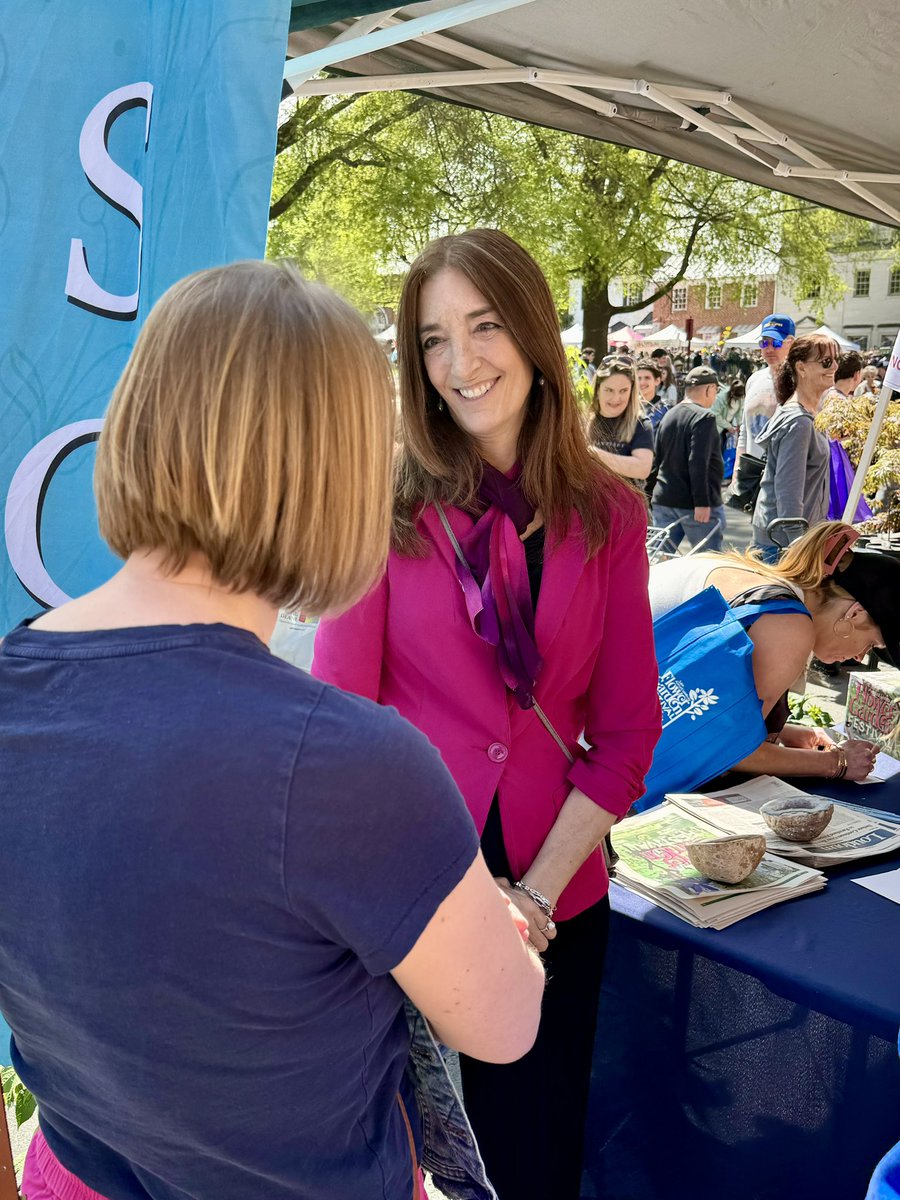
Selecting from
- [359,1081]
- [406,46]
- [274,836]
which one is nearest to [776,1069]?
[359,1081]

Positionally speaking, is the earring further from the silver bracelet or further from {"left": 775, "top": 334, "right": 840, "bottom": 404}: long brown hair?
{"left": 775, "top": 334, "right": 840, "bottom": 404}: long brown hair

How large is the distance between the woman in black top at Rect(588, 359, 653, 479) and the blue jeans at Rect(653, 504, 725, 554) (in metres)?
0.74

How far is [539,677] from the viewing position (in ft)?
5.37

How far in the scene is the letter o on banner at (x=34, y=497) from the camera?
1.43 m

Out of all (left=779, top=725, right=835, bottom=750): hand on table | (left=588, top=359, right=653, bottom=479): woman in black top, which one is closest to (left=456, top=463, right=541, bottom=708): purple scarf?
(left=779, top=725, right=835, bottom=750): hand on table

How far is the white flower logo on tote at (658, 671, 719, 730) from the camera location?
7.56 feet

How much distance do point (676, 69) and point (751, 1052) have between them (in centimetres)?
304

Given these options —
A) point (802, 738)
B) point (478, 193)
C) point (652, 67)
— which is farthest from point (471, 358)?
point (478, 193)

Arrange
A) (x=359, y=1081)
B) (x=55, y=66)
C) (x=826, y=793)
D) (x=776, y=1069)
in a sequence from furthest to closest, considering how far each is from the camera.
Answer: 1. (x=826, y=793)
2. (x=776, y=1069)
3. (x=55, y=66)
4. (x=359, y=1081)

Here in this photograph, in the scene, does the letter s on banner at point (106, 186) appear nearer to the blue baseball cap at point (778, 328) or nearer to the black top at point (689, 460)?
the black top at point (689, 460)

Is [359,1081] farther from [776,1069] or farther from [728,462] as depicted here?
[728,462]

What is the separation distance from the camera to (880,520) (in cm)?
548

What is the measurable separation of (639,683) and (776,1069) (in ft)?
2.53

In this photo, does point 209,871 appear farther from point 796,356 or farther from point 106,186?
point 796,356
